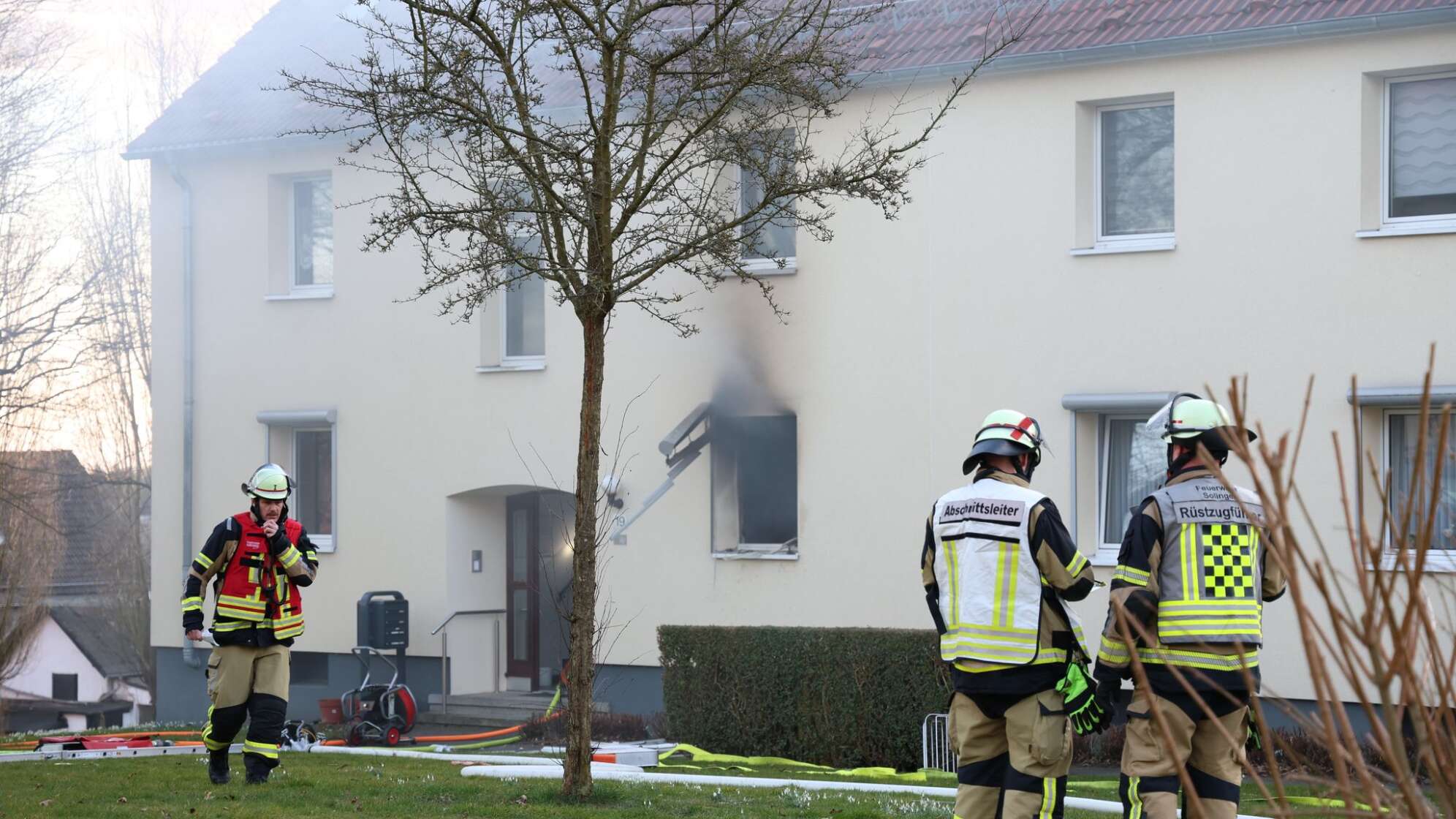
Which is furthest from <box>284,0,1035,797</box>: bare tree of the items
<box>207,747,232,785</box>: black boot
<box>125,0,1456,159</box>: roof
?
<box>125,0,1456,159</box>: roof

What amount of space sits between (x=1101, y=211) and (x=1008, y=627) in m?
10.0

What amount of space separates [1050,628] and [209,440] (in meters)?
16.6

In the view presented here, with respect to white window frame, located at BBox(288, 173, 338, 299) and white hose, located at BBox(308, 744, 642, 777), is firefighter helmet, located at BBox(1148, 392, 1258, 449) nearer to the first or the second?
white hose, located at BBox(308, 744, 642, 777)

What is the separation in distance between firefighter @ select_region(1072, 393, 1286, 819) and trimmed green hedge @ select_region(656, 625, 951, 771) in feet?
21.0

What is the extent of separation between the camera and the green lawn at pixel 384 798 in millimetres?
8734

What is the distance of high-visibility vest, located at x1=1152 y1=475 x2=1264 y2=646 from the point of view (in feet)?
21.5

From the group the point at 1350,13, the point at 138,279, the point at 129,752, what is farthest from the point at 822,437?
the point at 138,279

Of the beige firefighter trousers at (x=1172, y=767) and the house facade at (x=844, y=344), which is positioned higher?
the house facade at (x=844, y=344)

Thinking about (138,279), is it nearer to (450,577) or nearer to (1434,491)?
(450,577)

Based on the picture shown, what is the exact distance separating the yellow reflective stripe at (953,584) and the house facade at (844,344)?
858cm

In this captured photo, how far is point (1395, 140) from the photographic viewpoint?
47.8ft

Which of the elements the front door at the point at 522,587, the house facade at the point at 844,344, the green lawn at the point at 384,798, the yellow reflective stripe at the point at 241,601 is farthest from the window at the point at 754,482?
the yellow reflective stripe at the point at 241,601

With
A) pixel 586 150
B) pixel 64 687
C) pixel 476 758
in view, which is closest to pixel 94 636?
pixel 64 687

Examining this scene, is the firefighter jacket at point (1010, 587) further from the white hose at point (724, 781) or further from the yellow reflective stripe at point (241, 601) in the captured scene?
the yellow reflective stripe at point (241, 601)
